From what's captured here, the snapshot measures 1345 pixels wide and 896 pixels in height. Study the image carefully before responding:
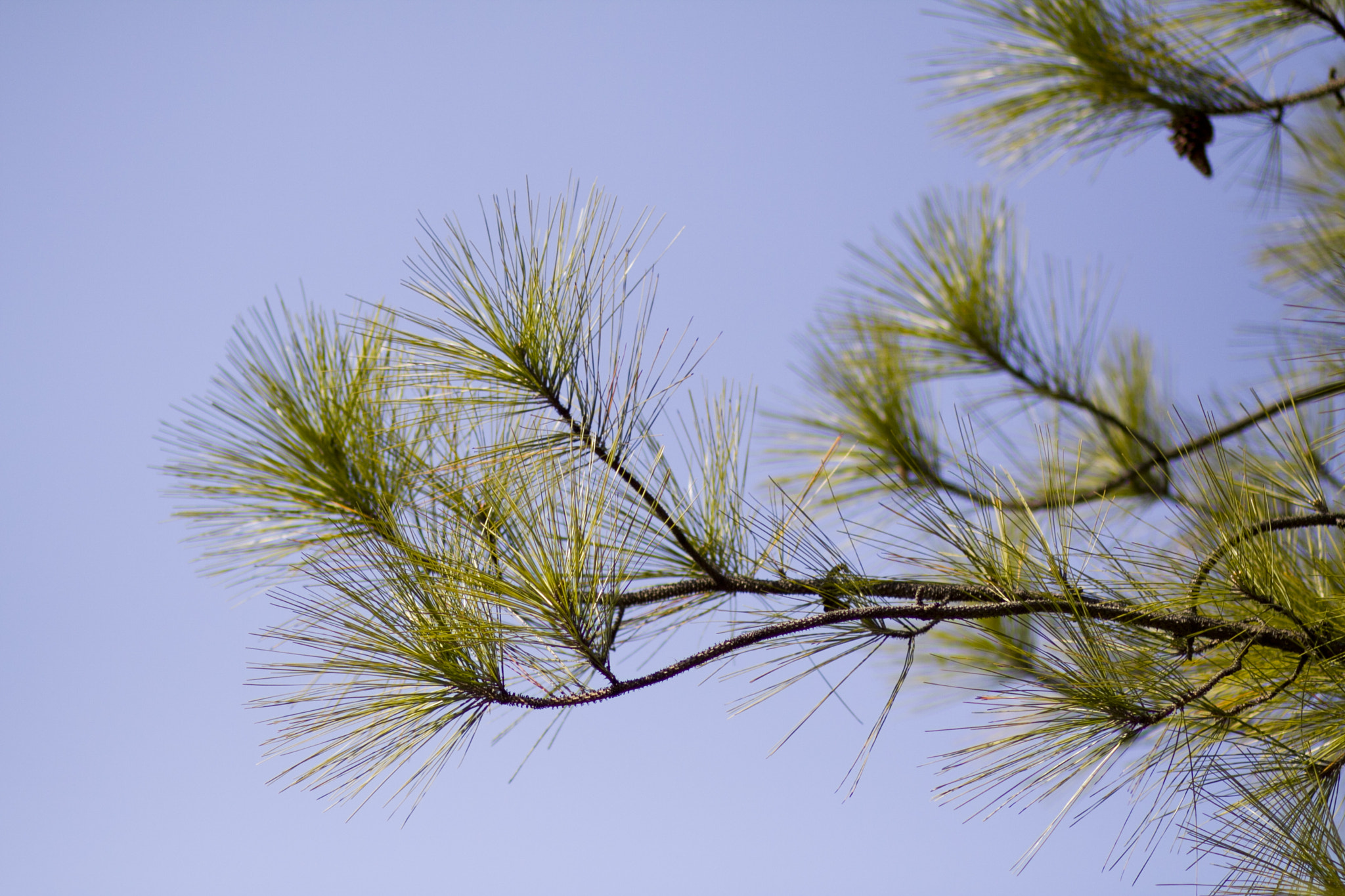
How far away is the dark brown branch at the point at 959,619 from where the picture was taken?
2.03ft

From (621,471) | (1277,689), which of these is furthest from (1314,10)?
(621,471)

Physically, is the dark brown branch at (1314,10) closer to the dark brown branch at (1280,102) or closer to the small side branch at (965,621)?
the dark brown branch at (1280,102)

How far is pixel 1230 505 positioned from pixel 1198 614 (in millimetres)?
112

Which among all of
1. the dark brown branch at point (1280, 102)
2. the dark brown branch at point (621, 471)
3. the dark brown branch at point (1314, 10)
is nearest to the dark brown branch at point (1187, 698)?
the dark brown branch at point (621, 471)

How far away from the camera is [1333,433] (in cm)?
84

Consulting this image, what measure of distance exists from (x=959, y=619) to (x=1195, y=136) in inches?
31.1

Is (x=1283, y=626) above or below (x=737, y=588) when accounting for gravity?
below

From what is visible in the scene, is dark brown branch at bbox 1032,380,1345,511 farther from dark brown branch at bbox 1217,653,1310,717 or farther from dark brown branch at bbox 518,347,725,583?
dark brown branch at bbox 518,347,725,583

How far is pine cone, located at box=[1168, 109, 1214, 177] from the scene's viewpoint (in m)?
1.09

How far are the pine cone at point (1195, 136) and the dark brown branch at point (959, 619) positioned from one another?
2.11 ft

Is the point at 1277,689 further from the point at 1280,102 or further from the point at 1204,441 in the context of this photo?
the point at 1280,102

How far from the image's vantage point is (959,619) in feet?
2.05

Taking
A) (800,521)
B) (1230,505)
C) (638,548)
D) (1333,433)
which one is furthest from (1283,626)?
(638,548)

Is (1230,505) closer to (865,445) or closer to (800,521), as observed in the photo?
(800,521)
